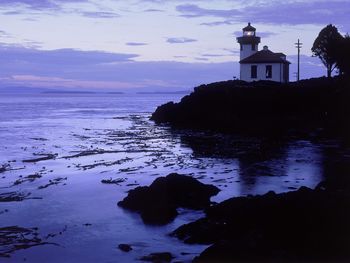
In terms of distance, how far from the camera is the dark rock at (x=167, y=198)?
45.7 ft

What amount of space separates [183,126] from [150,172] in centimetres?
2807

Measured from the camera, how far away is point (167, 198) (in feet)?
48.4

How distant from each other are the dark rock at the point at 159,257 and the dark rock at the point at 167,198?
111 inches

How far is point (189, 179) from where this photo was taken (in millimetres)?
15773

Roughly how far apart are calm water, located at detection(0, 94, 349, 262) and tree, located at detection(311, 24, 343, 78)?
73.8 ft

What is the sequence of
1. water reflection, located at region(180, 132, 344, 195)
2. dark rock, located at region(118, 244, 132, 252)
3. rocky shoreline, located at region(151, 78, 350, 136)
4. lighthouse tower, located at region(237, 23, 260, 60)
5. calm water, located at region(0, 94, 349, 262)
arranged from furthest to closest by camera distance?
lighthouse tower, located at region(237, 23, 260, 60)
rocky shoreline, located at region(151, 78, 350, 136)
water reflection, located at region(180, 132, 344, 195)
calm water, located at region(0, 94, 349, 262)
dark rock, located at region(118, 244, 132, 252)

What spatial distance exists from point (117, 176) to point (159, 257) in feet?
34.3

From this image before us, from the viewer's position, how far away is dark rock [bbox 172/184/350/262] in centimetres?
936

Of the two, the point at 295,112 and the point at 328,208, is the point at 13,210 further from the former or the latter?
the point at 295,112

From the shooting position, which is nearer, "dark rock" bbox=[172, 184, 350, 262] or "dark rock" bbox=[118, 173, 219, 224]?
"dark rock" bbox=[172, 184, 350, 262]

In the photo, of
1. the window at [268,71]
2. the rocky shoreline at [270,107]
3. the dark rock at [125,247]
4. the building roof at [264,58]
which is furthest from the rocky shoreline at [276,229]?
the window at [268,71]

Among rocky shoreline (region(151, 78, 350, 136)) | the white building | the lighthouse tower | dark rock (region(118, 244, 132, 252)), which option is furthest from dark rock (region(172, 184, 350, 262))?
the lighthouse tower

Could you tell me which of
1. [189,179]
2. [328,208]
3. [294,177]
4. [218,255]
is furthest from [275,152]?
[218,255]

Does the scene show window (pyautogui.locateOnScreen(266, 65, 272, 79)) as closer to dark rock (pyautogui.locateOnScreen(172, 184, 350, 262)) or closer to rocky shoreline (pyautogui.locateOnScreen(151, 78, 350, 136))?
rocky shoreline (pyautogui.locateOnScreen(151, 78, 350, 136))
